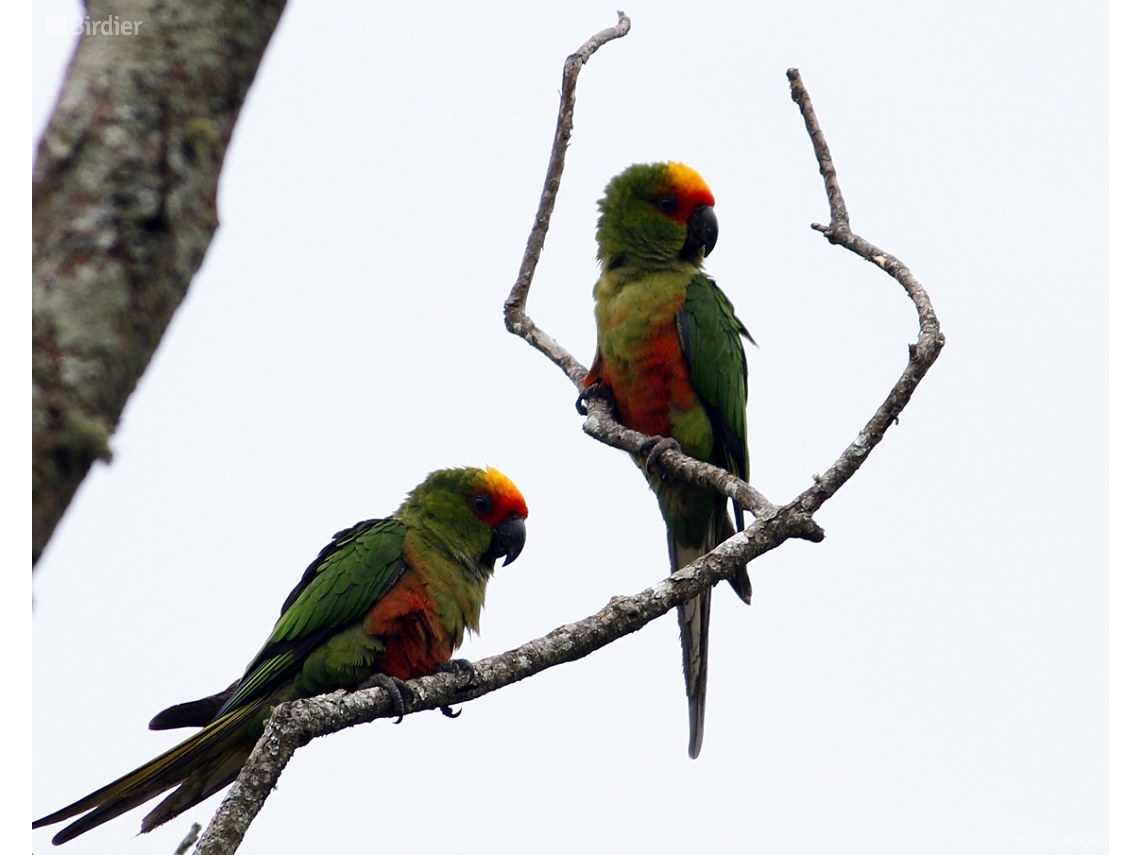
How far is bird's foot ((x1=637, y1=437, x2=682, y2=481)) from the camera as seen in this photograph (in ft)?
18.5

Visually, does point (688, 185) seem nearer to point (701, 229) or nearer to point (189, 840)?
point (701, 229)

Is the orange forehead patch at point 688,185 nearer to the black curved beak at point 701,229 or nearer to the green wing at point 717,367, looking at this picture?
the black curved beak at point 701,229

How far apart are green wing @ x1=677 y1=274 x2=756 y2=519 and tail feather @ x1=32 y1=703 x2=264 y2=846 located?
2.94 metres

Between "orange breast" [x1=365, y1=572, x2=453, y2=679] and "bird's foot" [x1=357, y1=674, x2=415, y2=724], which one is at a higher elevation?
"orange breast" [x1=365, y1=572, x2=453, y2=679]

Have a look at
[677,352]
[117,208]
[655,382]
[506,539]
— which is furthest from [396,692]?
[117,208]

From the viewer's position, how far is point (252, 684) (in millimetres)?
4902

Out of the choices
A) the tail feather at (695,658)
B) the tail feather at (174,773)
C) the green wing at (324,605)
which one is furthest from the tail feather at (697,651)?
the tail feather at (174,773)

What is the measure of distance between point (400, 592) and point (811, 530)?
2.18 m

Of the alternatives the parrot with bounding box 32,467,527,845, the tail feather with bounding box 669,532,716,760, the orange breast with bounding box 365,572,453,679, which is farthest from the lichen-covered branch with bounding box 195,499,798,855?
the tail feather with bounding box 669,532,716,760

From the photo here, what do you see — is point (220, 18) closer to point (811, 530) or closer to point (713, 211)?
point (811, 530)

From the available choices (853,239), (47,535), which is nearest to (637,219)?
(853,239)

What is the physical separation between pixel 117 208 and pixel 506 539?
173 inches

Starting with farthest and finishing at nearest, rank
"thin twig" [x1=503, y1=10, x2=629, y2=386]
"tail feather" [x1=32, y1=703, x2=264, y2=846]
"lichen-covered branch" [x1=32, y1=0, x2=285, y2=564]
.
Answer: "thin twig" [x1=503, y1=10, x2=629, y2=386] < "tail feather" [x1=32, y1=703, x2=264, y2=846] < "lichen-covered branch" [x1=32, y1=0, x2=285, y2=564]

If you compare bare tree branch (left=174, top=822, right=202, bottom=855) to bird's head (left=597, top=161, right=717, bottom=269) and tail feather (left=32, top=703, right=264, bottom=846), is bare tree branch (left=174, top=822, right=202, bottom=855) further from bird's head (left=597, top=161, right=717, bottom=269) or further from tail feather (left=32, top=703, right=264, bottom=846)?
bird's head (left=597, top=161, right=717, bottom=269)
